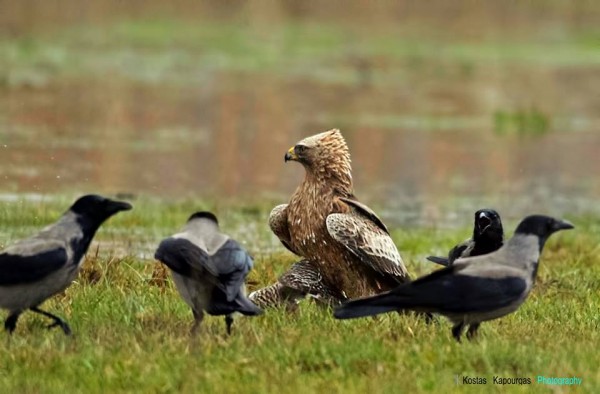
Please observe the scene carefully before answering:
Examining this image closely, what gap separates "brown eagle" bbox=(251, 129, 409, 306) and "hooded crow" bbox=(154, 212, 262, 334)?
1325mm

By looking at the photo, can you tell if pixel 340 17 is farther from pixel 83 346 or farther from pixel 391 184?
pixel 83 346

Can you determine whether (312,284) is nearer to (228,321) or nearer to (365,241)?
(365,241)

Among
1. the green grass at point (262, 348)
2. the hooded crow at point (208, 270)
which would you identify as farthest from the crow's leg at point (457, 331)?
the hooded crow at point (208, 270)

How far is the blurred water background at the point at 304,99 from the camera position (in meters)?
17.8

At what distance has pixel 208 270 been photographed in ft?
23.7

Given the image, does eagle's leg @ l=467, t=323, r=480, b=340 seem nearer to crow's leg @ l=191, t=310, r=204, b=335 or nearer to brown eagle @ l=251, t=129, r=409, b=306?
brown eagle @ l=251, t=129, r=409, b=306

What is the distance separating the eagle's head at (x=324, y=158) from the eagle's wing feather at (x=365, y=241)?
29 cm

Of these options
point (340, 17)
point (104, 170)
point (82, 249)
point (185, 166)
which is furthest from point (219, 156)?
point (340, 17)

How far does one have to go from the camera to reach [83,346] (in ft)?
24.0

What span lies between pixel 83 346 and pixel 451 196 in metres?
10.3

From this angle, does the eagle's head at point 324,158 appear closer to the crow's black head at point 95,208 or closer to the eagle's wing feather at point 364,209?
the eagle's wing feather at point 364,209

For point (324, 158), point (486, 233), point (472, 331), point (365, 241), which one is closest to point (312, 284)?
point (365, 241)

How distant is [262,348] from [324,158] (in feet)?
6.79

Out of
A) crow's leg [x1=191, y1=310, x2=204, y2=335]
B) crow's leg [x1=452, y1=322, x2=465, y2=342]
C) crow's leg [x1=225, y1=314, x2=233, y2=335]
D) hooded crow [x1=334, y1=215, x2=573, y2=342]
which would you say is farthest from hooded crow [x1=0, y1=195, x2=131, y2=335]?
crow's leg [x1=452, y1=322, x2=465, y2=342]
